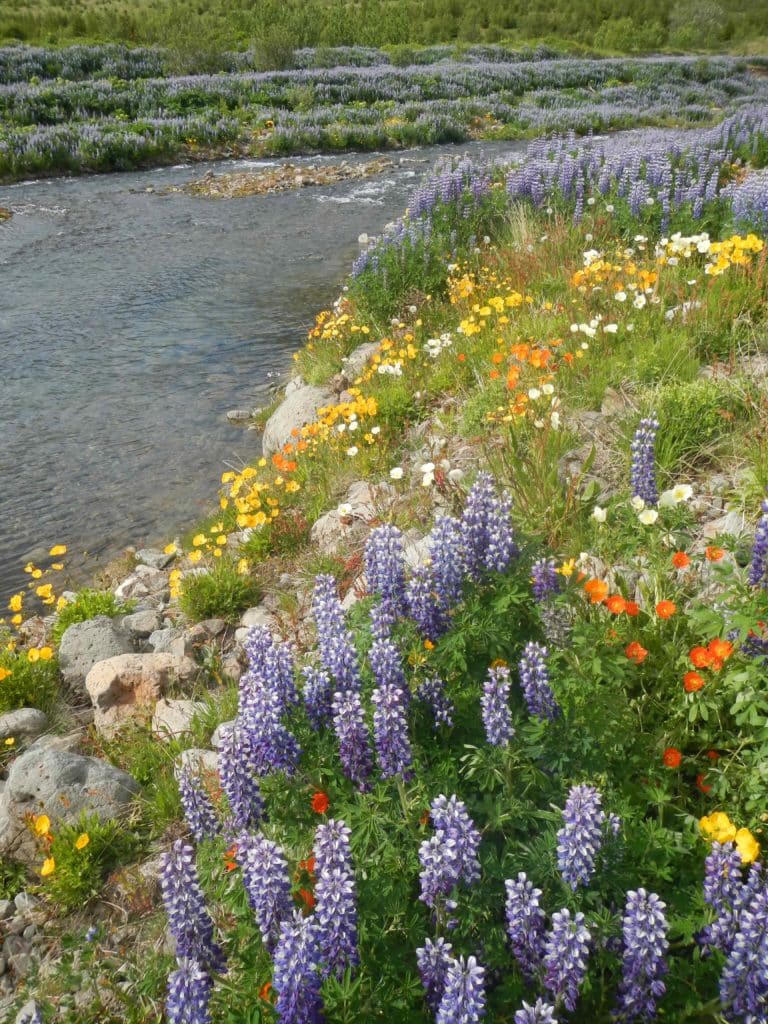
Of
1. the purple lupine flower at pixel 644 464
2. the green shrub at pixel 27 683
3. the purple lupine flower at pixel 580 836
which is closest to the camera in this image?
the purple lupine flower at pixel 580 836

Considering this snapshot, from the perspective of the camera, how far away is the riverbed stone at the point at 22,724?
3896mm

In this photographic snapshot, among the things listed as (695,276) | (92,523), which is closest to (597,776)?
(695,276)

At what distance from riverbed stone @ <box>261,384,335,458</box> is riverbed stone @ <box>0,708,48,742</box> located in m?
3.29

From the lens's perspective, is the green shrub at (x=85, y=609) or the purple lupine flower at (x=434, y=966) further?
the green shrub at (x=85, y=609)

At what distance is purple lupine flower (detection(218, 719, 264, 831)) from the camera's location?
2.08m

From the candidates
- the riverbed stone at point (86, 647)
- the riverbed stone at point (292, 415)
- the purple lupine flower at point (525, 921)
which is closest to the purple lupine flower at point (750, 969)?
the purple lupine flower at point (525, 921)

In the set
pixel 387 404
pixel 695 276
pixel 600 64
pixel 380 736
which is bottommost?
pixel 387 404

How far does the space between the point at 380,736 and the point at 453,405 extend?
158 inches

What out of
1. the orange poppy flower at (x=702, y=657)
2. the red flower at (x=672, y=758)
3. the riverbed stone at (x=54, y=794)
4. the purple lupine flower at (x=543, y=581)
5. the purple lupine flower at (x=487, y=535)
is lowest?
the riverbed stone at (x=54, y=794)

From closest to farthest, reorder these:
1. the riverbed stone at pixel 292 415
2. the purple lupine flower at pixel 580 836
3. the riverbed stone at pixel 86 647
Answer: the purple lupine flower at pixel 580 836, the riverbed stone at pixel 86 647, the riverbed stone at pixel 292 415

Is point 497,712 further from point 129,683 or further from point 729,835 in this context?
point 129,683

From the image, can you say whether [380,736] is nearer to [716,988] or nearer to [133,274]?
[716,988]

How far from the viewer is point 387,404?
5898 millimetres

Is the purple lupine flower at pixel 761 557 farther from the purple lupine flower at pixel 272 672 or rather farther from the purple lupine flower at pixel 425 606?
the purple lupine flower at pixel 272 672
